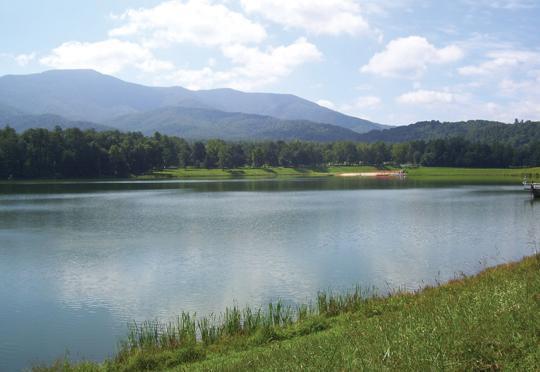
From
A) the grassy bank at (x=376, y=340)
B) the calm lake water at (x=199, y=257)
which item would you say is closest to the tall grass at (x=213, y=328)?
the grassy bank at (x=376, y=340)

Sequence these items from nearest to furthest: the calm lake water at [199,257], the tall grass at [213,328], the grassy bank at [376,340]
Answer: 1. the grassy bank at [376,340]
2. the tall grass at [213,328]
3. the calm lake water at [199,257]

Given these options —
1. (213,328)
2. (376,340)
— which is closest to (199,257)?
(213,328)

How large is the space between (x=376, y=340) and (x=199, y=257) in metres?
27.2

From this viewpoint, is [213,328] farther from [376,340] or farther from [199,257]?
[199,257]

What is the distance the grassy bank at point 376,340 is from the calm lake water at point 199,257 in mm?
3819

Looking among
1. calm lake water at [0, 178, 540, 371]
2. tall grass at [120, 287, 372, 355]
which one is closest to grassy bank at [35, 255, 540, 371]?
tall grass at [120, 287, 372, 355]

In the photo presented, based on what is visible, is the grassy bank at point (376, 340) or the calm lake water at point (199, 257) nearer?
the grassy bank at point (376, 340)

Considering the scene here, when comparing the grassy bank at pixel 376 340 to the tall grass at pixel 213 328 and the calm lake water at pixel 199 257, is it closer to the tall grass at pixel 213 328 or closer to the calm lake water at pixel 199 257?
the tall grass at pixel 213 328

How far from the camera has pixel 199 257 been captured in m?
38.3

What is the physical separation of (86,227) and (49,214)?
1449 centimetres

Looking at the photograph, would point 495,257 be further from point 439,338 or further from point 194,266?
point 439,338

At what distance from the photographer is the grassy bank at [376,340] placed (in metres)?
10.2

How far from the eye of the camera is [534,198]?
89.6 meters

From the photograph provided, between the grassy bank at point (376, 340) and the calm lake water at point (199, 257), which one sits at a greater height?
the grassy bank at point (376, 340)
